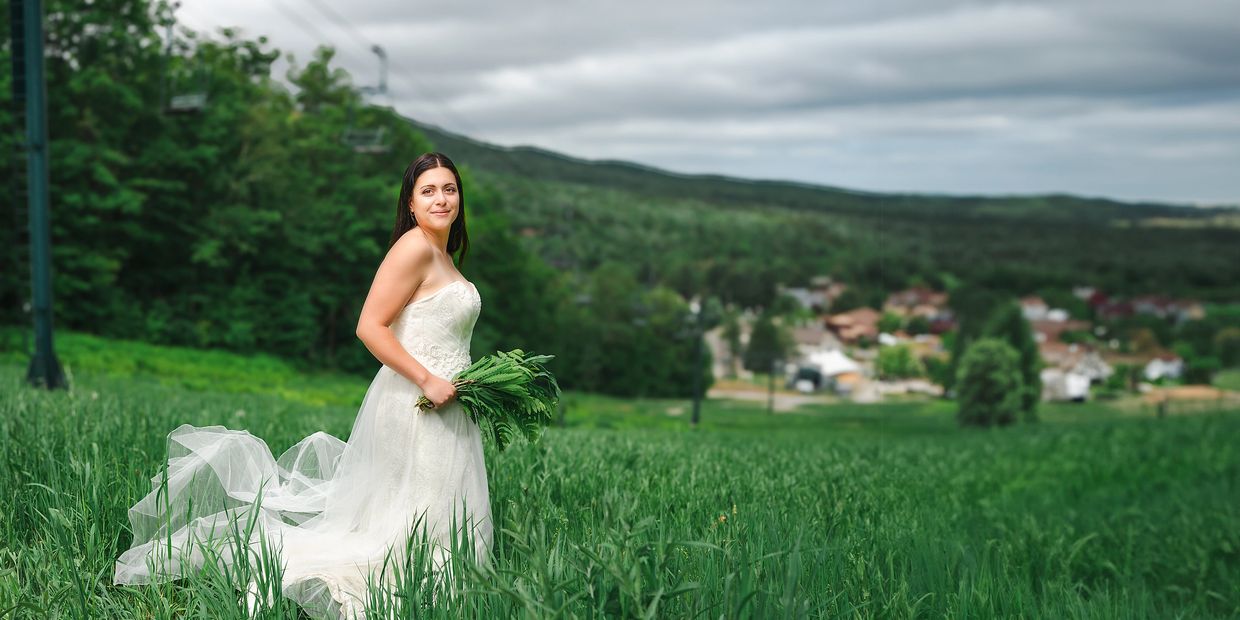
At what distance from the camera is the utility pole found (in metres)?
12.7

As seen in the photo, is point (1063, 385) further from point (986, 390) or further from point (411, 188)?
point (411, 188)

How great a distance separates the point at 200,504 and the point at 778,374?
120 m

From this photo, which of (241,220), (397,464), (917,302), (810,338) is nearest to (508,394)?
(397,464)

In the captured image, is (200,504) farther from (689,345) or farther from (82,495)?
(689,345)

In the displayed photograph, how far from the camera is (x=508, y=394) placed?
13.5 feet

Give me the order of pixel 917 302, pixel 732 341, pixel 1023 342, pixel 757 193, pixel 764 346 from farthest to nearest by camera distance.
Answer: pixel 757 193 → pixel 917 302 → pixel 732 341 → pixel 764 346 → pixel 1023 342

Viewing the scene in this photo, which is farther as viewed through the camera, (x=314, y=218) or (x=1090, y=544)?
(x=314, y=218)

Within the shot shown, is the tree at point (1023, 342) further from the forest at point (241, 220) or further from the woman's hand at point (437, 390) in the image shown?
the woman's hand at point (437, 390)

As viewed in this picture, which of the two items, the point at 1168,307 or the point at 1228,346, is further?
the point at 1168,307

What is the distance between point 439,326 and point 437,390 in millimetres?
284

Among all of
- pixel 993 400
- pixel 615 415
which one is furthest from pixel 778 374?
pixel 615 415

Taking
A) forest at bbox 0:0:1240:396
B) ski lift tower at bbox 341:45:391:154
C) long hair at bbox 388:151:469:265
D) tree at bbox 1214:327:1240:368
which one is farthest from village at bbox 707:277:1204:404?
long hair at bbox 388:151:469:265

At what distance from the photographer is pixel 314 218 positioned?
53781mm

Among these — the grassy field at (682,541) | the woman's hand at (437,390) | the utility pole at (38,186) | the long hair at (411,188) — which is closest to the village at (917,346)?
the utility pole at (38,186)
